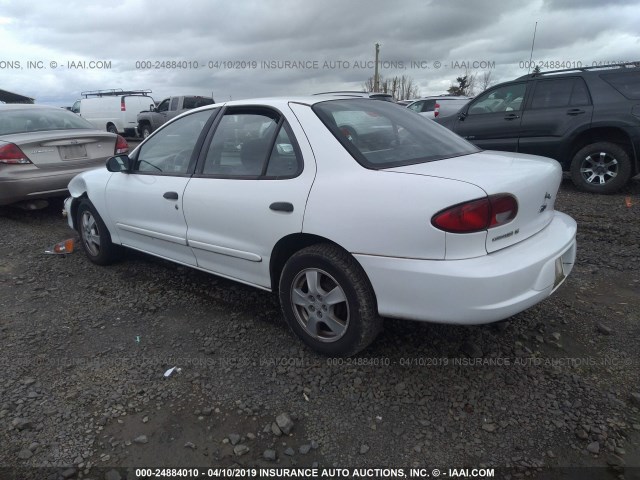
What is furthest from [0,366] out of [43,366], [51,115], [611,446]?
[51,115]

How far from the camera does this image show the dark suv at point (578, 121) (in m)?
6.31

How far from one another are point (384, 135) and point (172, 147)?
1757 millimetres

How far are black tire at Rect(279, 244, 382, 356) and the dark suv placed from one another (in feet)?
18.1

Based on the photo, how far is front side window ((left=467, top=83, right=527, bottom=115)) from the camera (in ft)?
24.0

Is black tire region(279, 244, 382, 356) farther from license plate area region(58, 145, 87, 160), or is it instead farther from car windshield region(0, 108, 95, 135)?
car windshield region(0, 108, 95, 135)

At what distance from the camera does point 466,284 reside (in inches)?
87.3

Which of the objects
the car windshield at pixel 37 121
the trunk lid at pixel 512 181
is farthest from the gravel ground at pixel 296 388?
the car windshield at pixel 37 121

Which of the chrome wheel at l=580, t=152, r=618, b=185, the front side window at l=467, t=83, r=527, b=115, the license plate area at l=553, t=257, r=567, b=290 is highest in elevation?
the front side window at l=467, t=83, r=527, b=115

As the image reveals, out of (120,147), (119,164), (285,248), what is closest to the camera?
(285,248)

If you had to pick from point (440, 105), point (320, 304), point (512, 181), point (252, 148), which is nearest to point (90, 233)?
point (252, 148)

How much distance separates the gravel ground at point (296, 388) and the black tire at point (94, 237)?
624 mm

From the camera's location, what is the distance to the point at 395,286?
7.82ft

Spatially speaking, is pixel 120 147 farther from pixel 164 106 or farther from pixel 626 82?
pixel 164 106

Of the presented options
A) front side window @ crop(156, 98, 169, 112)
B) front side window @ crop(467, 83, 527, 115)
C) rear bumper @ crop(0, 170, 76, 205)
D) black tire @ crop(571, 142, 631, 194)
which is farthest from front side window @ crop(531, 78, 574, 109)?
front side window @ crop(156, 98, 169, 112)
